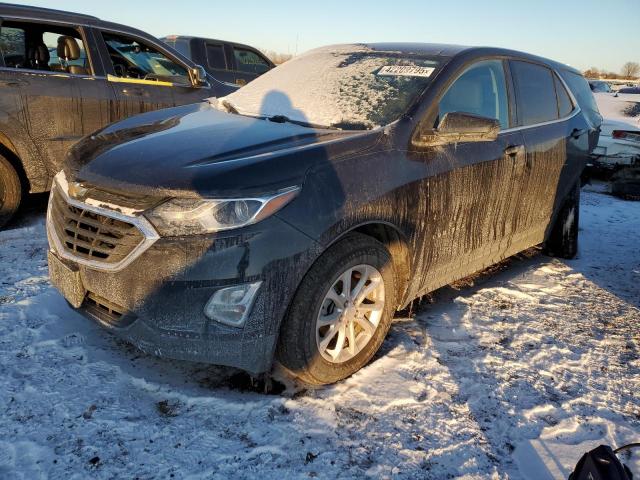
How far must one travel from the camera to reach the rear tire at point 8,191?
171 inches

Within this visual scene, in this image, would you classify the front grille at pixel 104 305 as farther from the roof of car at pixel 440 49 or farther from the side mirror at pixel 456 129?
the roof of car at pixel 440 49

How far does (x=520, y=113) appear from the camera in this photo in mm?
3676

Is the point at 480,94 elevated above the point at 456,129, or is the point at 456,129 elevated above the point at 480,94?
the point at 480,94

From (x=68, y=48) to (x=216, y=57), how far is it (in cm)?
564

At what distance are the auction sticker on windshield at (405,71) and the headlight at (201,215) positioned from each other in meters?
1.51

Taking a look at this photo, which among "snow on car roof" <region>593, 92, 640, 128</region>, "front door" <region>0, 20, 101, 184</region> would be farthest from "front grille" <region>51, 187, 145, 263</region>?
"snow on car roof" <region>593, 92, 640, 128</region>

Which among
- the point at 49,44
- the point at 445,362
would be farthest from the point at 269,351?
the point at 49,44

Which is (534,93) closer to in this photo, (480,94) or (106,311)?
(480,94)

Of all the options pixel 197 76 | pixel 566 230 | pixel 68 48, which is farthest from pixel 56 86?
pixel 566 230

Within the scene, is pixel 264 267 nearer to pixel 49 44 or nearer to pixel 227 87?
pixel 49 44

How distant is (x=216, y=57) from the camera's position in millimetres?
10125

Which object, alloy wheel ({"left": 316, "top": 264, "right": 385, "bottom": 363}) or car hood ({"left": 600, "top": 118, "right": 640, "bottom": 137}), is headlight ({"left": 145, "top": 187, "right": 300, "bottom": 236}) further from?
car hood ({"left": 600, "top": 118, "right": 640, "bottom": 137})

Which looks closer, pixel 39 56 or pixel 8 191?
pixel 8 191

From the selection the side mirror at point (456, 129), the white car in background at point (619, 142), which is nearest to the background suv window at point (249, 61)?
the white car in background at point (619, 142)
